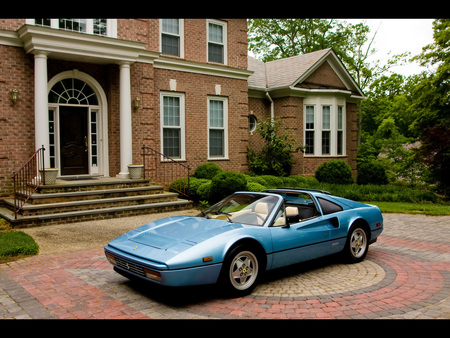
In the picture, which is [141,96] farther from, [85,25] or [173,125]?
[85,25]

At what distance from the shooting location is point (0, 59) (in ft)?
36.8

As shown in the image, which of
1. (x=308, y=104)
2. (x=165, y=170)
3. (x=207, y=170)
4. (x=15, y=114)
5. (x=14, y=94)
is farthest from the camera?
(x=308, y=104)

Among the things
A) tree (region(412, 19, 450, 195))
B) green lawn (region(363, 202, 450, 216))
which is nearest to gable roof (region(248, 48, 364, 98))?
tree (region(412, 19, 450, 195))

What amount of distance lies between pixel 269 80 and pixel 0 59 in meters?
12.4

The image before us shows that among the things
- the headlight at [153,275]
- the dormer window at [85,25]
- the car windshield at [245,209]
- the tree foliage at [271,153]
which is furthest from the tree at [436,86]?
the headlight at [153,275]

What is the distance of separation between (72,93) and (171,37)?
441 cm

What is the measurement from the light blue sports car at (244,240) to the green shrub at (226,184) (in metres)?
5.56

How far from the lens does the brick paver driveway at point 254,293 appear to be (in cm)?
444

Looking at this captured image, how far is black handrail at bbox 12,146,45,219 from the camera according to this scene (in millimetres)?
10489

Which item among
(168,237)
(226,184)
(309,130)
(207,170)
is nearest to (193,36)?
(207,170)

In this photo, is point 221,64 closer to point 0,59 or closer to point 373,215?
point 0,59

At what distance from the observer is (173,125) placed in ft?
49.3
